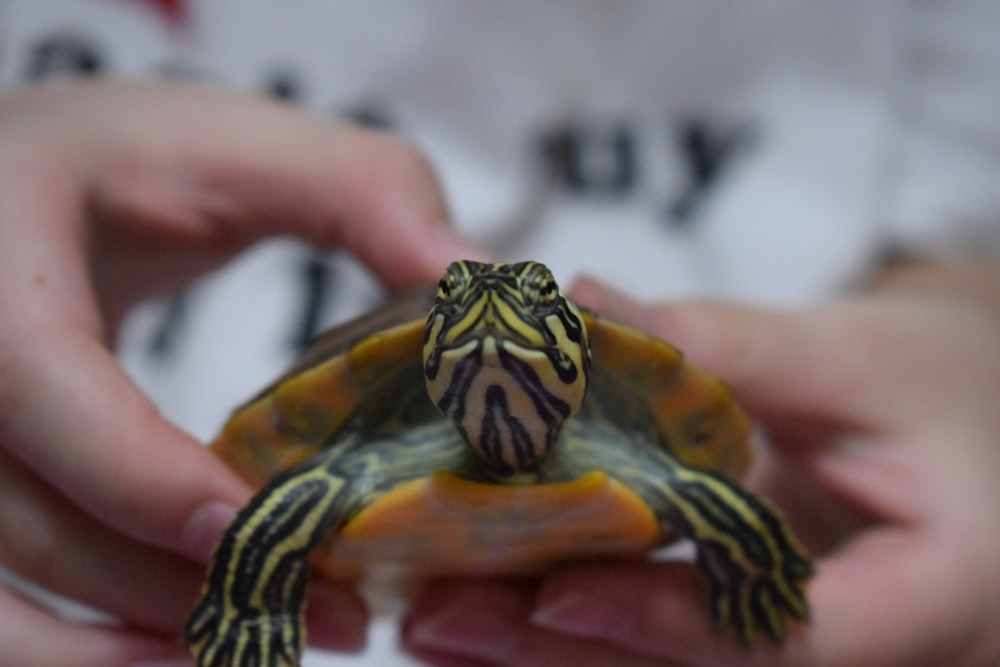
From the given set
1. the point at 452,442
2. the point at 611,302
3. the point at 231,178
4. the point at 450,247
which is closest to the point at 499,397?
the point at 452,442

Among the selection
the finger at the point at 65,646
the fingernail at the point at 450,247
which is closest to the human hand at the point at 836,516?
the fingernail at the point at 450,247

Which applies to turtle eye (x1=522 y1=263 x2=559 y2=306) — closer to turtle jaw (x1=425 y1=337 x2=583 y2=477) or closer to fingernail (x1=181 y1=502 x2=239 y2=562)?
turtle jaw (x1=425 y1=337 x2=583 y2=477)

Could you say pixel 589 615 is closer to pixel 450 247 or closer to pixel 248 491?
pixel 248 491

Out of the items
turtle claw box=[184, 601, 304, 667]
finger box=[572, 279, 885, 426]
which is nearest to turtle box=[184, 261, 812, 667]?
turtle claw box=[184, 601, 304, 667]

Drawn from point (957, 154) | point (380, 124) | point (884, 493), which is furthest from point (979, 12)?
point (380, 124)

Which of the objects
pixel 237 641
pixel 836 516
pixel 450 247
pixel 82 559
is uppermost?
pixel 450 247

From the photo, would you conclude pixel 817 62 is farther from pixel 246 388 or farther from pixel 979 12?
pixel 246 388

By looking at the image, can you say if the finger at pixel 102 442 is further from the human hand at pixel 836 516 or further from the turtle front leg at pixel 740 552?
the turtle front leg at pixel 740 552
